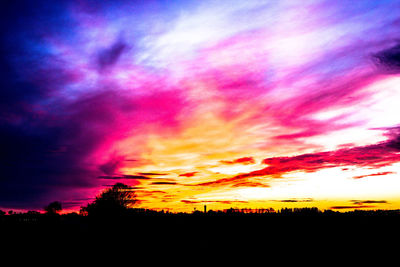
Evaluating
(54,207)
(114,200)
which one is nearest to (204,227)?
(114,200)

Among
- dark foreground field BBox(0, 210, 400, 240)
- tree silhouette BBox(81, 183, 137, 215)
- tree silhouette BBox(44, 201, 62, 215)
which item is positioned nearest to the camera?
dark foreground field BBox(0, 210, 400, 240)

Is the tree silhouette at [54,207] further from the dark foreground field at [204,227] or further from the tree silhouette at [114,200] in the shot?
the dark foreground field at [204,227]

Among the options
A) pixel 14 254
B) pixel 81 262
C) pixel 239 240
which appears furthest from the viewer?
pixel 239 240

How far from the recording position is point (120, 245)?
20.0 meters

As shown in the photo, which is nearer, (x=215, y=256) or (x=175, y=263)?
(x=175, y=263)

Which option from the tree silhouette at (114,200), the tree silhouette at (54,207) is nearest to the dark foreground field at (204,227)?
the tree silhouette at (114,200)

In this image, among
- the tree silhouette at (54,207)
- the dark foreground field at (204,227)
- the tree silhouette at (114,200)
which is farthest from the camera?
the tree silhouette at (54,207)

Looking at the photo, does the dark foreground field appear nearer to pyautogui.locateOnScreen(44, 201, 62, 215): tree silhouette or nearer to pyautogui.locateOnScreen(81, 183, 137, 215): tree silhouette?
pyautogui.locateOnScreen(81, 183, 137, 215): tree silhouette

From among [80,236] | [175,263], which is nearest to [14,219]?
[80,236]

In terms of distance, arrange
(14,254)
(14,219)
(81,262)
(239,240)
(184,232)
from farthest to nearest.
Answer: (14,219), (184,232), (239,240), (14,254), (81,262)

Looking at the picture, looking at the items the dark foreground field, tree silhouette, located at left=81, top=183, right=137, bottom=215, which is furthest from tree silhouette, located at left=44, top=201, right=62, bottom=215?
the dark foreground field

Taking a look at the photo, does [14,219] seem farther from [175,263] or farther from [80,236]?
[175,263]

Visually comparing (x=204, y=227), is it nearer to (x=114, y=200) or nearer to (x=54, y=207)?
(x=114, y=200)

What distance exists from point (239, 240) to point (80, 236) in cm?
1216
